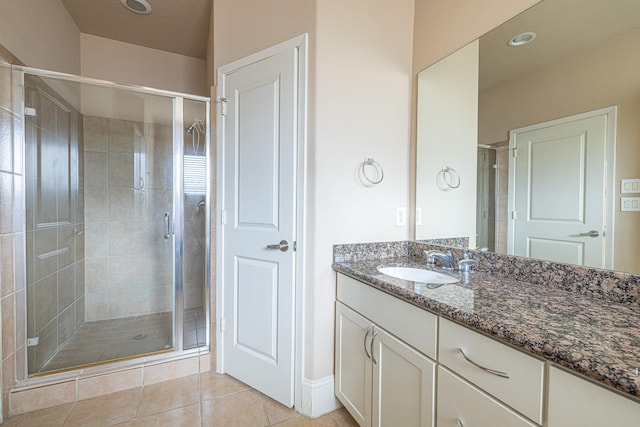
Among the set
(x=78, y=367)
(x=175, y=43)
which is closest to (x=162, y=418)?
(x=78, y=367)

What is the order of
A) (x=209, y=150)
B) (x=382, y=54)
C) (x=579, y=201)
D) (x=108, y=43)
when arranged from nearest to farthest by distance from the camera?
1. (x=579, y=201)
2. (x=382, y=54)
3. (x=209, y=150)
4. (x=108, y=43)

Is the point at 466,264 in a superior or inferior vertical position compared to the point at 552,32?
inferior

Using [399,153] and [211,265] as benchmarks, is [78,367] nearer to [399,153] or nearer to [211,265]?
[211,265]

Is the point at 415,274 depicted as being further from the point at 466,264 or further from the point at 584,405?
the point at 584,405

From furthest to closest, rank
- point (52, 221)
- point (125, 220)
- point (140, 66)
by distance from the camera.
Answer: point (140, 66) → point (125, 220) → point (52, 221)

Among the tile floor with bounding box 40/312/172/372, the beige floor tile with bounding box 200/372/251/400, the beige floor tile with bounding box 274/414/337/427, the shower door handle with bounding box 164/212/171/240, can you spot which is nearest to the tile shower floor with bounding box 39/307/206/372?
the tile floor with bounding box 40/312/172/372

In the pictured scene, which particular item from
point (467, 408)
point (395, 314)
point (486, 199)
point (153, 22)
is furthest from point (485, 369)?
point (153, 22)

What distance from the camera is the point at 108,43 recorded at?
9.03ft

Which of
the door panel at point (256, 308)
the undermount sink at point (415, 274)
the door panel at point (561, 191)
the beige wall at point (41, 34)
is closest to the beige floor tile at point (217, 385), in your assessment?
the door panel at point (256, 308)

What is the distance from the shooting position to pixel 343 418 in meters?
1.58

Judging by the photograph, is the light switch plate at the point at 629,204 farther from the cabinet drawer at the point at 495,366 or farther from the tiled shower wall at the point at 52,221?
the tiled shower wall at the point at 52,221

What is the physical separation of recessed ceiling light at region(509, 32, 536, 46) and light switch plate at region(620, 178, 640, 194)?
2.48 feet

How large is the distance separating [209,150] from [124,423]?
1.72m

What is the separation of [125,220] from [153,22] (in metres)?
1.84
